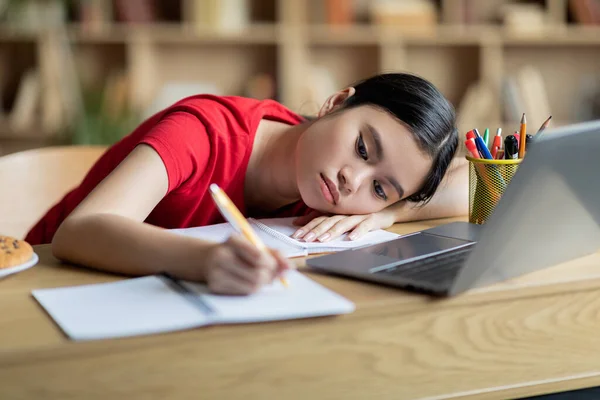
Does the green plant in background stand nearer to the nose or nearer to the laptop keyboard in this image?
the nose

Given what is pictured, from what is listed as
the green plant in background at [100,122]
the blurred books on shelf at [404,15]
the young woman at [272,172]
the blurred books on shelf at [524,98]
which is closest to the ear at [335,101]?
the young woman at [272,172]

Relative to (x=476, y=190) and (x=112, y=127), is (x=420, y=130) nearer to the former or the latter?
(x=476, y=190)

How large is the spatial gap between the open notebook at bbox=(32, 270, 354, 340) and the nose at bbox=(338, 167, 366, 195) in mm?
367

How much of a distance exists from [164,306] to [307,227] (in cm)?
41

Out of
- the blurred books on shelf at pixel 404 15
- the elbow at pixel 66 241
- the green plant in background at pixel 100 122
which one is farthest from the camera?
the blurred books on shelf at pixel 404 15

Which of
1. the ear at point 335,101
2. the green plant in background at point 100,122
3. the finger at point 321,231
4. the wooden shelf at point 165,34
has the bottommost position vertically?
the green plant in background at point 100,122

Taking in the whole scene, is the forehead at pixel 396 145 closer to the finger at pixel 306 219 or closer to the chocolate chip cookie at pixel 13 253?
the finger at pixel 306 219

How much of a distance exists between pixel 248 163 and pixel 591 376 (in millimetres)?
676

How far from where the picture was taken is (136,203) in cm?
100

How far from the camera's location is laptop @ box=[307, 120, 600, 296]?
0.76m

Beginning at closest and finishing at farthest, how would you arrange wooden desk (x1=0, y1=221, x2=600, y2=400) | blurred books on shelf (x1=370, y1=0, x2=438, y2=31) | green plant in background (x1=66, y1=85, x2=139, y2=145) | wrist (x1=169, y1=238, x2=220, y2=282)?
wooden desk (x1=0, y1=221, x2=600, y2=400), wrist (x1=169, y1=238, x2=220, y2=282), green plant in background (x1=66, y1=85, x2=139, y2=145), blurred books on shelf (x1=370, y1=0, x2=438, y2=31)

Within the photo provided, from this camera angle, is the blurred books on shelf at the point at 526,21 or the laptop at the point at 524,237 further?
the blurred books on shelf at the point at 526,21

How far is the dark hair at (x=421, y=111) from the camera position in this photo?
1.22 meters

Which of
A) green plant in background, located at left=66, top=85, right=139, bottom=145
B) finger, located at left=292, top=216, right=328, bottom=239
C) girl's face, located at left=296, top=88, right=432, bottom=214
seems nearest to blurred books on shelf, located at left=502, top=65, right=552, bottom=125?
green plant in background, located at left=66, top=85, right=139, bottom=145
